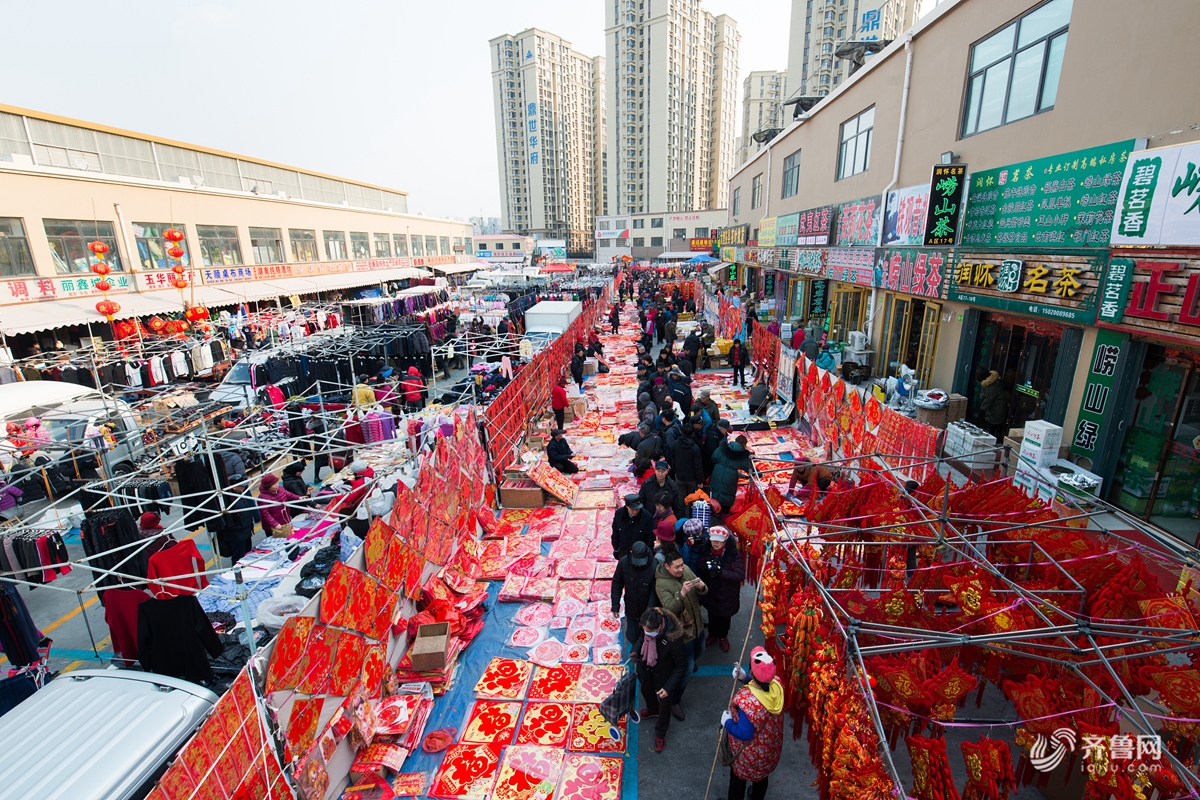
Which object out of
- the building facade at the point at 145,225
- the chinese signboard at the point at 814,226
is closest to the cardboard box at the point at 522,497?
the chinese signboard at the point at 814,226

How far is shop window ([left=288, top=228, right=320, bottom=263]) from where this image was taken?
33.8 m

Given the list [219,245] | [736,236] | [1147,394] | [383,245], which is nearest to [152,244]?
[219,245]

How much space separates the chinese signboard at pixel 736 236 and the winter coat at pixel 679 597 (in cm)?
3206

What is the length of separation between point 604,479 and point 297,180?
1605 inches

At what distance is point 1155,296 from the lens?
6961 mm

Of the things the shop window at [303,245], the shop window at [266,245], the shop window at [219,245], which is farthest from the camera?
the shop window at [303,245]

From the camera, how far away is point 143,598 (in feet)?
17.0

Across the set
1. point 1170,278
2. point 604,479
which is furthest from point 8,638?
point 1170,278

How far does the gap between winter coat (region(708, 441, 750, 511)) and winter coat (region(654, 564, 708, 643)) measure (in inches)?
106

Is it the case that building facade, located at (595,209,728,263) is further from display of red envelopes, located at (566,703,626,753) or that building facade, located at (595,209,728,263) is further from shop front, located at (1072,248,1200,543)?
display of red envelopes, located at (566,703,626,753)

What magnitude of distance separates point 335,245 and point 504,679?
40238 mm

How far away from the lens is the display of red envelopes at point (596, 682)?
5676 mm

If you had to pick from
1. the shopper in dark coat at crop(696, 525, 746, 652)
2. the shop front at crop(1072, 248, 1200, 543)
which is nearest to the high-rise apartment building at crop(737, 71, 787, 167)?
the shop front at crop(1072, 248, 1200, 543)

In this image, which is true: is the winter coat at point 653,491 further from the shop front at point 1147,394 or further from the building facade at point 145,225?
the building facade at point 145,225
